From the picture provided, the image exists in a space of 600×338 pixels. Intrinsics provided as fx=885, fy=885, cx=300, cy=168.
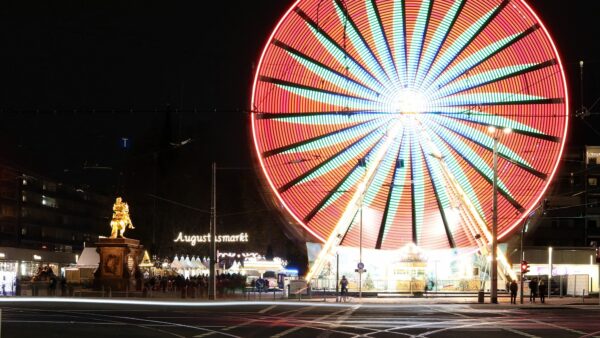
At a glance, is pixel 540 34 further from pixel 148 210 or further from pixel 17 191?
Answer: pixel 17 191

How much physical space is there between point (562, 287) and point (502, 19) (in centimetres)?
2019

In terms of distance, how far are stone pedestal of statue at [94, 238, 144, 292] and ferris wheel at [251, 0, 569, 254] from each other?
1084 centimetres

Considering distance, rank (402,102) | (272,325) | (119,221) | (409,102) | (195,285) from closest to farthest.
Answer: (272,325)
(402,102)
(409,102)
(195,285)
(119,221)

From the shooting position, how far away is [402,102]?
5403 centimetres

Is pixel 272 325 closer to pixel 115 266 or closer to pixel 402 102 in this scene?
pixel 402 102

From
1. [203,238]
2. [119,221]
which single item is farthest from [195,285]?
[203,238]

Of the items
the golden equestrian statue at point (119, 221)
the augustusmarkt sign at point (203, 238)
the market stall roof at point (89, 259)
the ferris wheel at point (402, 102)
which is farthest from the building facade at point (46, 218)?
the ferris wheel at point (402, 102)

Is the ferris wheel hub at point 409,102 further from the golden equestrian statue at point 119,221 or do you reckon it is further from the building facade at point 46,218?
the building facade at point 46,218

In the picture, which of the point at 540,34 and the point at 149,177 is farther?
A: the point at 149,177

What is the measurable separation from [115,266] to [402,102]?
20.9 meters

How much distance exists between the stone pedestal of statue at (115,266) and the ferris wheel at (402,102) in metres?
10.8

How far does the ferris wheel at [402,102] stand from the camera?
5381 cm

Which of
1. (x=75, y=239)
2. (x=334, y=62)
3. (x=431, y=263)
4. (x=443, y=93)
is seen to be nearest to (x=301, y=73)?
(x=334, y=62)

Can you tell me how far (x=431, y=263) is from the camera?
64438 millimetres
